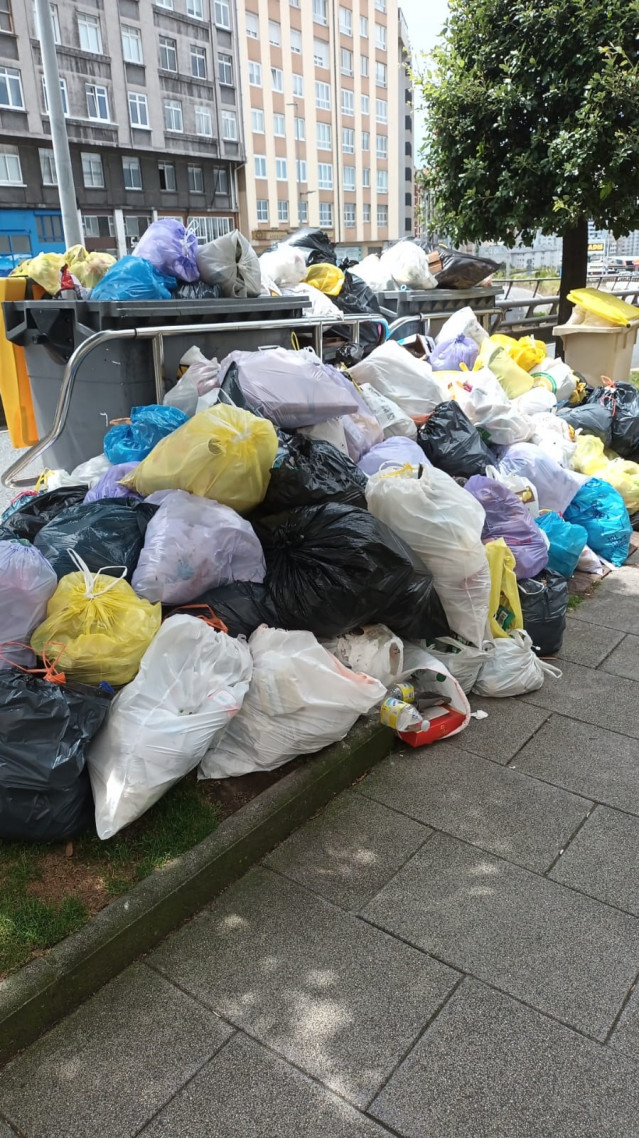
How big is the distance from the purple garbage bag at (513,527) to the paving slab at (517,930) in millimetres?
1716

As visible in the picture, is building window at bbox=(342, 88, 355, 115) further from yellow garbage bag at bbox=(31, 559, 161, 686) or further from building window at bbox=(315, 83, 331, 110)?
yellow garbage bag at bbox=(31, 559, 161, 686)

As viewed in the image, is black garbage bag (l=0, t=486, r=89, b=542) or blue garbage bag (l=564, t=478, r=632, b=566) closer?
black garbage bag (l=0, t=486, r=89, b=542)

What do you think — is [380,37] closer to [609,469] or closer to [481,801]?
[609,469]

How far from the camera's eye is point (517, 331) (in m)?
9.89

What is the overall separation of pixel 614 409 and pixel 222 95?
4283 centimetres

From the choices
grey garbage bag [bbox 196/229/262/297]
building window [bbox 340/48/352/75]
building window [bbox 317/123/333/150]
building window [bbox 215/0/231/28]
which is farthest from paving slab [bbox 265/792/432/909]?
building window [bbox 340/48/352/75]

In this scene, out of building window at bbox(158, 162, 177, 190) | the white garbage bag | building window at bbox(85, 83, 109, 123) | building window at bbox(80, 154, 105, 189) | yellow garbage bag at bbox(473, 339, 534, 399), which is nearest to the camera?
the white garbage bag

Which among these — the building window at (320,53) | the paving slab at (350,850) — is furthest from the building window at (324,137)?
the paving slab at (350,850)

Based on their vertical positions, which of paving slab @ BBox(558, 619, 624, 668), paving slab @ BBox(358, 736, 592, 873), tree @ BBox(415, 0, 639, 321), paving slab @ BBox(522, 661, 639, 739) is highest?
tree @ BBox(415, 0, 639, 321)

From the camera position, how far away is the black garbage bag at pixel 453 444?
4.50 meters

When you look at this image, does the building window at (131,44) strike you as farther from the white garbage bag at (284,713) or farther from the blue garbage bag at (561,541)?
the white garbage bag at (284,713)

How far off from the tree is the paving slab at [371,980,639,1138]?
729cm

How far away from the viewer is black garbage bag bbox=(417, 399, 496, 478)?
4500 millimetres

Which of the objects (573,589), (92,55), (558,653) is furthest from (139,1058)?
(92,55)
